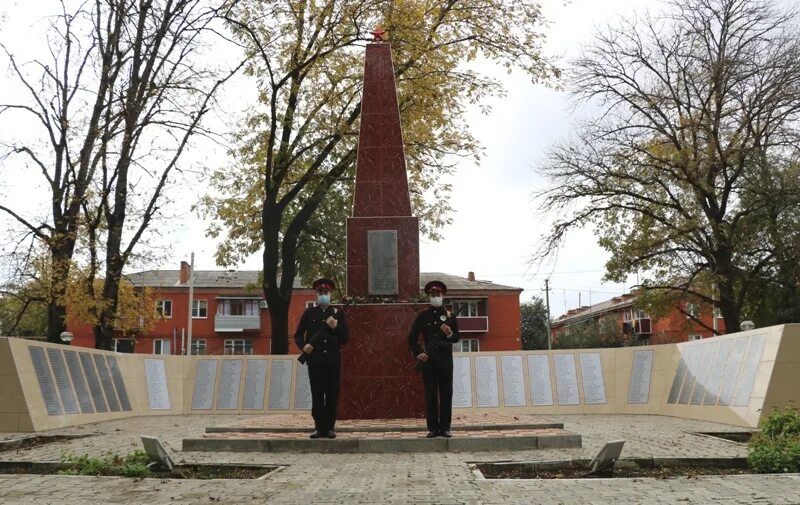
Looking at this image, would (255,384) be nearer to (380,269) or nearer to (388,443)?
(380,269)

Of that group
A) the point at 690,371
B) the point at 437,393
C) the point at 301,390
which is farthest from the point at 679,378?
the point at 301,390

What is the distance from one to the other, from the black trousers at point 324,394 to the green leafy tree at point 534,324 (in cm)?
4953

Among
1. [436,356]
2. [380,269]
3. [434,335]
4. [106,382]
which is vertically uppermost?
[380,269]

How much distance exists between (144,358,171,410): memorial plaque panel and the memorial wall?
0.07 ft

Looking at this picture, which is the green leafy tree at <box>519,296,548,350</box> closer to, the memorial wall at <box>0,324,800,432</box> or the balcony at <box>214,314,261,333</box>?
the balcony at <box>214,314,261,333</box>

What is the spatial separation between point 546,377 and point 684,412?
2.81m

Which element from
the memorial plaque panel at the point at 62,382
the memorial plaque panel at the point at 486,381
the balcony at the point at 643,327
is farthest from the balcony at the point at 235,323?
the memorial plaque panel at the point at 62,382

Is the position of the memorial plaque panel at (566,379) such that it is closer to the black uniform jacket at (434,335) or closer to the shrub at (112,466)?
the black uniform jacket at (434,335)

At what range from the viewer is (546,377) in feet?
50.2

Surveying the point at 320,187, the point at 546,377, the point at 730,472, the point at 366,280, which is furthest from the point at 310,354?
the point at 320,187

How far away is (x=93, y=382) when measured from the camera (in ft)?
43.9

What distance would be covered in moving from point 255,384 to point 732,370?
9.17 meters

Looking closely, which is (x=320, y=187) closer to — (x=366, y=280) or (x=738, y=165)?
(x=366, y=280)

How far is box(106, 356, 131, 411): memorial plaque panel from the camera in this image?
47.0 ft
